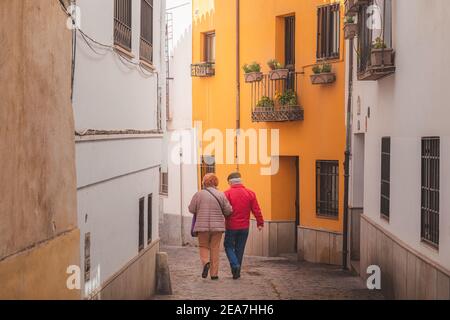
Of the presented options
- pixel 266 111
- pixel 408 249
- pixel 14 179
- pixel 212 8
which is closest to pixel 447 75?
pixel 408 249

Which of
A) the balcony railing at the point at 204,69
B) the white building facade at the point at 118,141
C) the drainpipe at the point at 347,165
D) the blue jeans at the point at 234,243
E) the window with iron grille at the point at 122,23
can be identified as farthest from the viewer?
the balcony railing at the point at 204,69

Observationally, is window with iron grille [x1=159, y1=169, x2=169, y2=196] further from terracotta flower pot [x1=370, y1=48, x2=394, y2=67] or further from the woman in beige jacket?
terracotta flower pot [x1=370, y1=48, x2=394, y2=67]

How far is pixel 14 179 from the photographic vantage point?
257 inches

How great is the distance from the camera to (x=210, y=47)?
878 inches

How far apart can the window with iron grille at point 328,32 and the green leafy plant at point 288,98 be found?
1.13 m

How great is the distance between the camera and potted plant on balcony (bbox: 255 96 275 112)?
63.9 feet

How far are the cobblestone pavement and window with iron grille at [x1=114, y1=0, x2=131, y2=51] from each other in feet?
13.1

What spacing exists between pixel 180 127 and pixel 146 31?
9323mm

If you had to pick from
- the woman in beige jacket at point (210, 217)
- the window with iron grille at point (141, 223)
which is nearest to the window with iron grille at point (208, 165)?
the woman in beige jacket at point (210, 217)

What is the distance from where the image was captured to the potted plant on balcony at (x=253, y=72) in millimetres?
19828

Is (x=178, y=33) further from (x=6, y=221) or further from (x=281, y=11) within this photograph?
(x=6, y=221)

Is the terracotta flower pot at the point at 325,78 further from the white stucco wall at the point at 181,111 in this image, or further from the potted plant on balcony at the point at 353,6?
the white stucco wall at the point at 181,111

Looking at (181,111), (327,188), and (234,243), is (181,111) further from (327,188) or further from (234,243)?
(234,243)

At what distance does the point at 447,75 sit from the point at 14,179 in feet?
15.2
